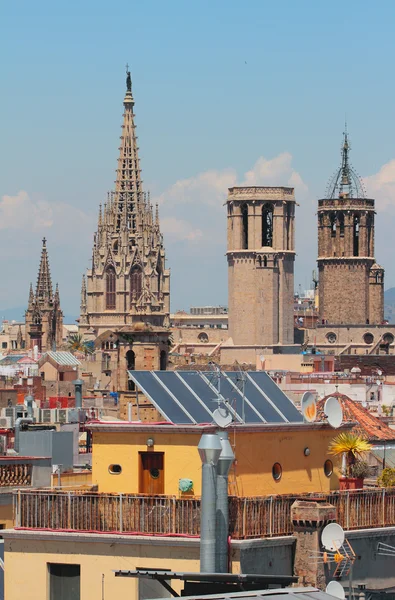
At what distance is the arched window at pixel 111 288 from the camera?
18500cm

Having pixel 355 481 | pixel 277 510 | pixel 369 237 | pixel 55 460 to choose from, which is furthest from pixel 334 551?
pixel 369 237

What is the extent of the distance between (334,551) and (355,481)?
10.0 feet

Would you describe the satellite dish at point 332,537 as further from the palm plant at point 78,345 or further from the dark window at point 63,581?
the palm plant at point 78,345

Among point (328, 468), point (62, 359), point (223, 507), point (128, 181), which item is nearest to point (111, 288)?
point (128, 181)

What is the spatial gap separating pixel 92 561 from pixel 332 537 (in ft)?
8.30

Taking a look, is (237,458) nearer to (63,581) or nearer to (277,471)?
(277,471)

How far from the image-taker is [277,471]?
21547mm

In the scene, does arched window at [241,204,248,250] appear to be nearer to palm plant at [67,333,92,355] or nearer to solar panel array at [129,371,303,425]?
palm plant at [67,333,92,355]

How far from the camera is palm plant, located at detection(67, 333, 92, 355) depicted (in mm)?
164262

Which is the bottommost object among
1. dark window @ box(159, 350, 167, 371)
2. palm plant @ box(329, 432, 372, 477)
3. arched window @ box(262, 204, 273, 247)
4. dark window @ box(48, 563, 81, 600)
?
dark window @ box(48, 563, 81, 600)

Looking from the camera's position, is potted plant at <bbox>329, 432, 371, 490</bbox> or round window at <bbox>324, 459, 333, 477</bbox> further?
round window at <bbox>324, 459, 333, 477</bbox>

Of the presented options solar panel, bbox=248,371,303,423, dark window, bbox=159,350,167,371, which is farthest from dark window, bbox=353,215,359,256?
solar panel, bbox=248,371,303,423

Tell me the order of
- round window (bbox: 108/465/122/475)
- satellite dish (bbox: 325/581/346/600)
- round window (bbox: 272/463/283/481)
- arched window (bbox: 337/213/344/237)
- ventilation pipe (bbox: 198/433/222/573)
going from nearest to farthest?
satellite dish (bbox: 325/581/346/600), ventilation pipe (bbox: 198/433/222/573), round window (bbox: 108/465/122/475), round window (bbox: 272/463/283/481), arched window (bbox: 337/213/344/237)

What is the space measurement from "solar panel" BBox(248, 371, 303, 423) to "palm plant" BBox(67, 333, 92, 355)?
131 meters
